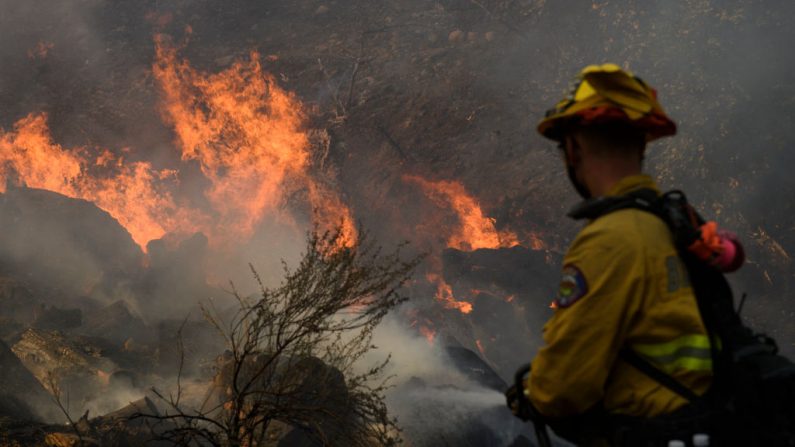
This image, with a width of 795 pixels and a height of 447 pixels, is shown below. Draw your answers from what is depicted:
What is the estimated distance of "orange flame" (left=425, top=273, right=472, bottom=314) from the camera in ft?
48.4

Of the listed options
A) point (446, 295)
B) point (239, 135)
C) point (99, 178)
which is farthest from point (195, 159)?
point (446, 295)

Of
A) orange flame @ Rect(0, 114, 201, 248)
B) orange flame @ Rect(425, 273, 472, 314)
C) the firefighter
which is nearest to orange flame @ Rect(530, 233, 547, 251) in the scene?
orange flame @ Rect(425, 273, 472, 314)

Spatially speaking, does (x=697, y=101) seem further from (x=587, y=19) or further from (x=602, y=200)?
(x=602, y=200)

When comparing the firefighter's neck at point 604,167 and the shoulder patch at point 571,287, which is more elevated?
the firefighter's neck at point 604,167

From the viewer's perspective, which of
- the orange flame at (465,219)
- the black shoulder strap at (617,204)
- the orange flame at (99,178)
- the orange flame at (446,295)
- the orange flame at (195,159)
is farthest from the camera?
the orange flame at (99,178)

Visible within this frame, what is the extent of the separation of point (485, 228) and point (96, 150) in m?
13.1

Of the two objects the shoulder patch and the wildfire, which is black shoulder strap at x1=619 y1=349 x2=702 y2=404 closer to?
the shoulder patch

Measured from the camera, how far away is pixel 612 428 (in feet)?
5.73

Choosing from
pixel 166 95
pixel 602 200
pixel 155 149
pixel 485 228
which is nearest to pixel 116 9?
pixel 166 95

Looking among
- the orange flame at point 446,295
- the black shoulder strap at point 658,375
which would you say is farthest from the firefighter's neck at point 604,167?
the orange flame at point 446,295

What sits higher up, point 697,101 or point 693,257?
point 697,101

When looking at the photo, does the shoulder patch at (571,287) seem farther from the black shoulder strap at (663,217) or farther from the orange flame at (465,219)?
the orange flame at (465,219)

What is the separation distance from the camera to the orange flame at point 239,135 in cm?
1744

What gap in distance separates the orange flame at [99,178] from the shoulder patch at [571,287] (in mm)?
18252
